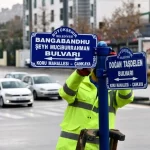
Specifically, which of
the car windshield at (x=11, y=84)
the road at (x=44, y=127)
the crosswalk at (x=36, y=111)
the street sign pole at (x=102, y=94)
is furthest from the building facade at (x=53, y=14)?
the street sign pole at (x=102, y=94)

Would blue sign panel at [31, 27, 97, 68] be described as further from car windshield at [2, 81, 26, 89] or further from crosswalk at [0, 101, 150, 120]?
car windshield at [2, 81, 26, 89]

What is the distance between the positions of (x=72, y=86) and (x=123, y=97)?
1.78 feet

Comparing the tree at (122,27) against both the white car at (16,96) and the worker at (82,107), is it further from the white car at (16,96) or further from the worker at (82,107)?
the worker at (82,107)

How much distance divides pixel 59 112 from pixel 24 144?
9778 millimetres

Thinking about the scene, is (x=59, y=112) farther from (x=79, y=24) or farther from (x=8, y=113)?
(x=79, y=24)

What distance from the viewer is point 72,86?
5359 mm

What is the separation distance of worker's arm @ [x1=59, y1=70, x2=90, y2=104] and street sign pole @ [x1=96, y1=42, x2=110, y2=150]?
1.10ft

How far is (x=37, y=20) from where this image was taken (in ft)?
268

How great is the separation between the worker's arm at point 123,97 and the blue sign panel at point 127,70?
79cm

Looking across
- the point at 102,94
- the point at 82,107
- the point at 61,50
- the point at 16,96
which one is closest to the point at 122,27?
the point at 16,96

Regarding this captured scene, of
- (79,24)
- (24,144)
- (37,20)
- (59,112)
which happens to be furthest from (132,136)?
(37,20)

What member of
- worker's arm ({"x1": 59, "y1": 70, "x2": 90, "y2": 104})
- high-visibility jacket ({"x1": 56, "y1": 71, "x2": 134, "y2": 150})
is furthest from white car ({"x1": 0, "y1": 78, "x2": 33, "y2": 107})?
worker's arm ({"x1": 59, "y1": 70, "x2": 90, "y2": 104})

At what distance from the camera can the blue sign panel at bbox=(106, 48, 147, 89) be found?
14.3ft

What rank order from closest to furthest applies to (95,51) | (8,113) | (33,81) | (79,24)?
1. (95,51)
2. (8,113)
3. (33,81)
4. (79,24)
